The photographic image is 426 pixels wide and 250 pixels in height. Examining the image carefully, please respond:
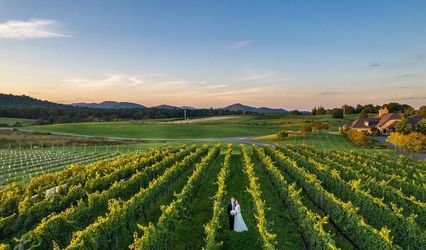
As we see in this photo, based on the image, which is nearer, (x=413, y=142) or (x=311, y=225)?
(x=311, y=225)

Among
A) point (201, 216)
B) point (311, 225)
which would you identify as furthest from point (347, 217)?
point (201, 216)

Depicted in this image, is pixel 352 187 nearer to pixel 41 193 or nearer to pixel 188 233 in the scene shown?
pixel 188 233

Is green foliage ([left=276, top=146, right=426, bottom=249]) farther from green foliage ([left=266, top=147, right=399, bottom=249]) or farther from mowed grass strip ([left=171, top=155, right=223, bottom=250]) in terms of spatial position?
mowed grass strip ([left=171, top=155, right=223, bottom=250])

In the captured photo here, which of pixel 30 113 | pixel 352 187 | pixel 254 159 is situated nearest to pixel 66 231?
pixel 352 187

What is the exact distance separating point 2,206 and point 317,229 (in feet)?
49.1

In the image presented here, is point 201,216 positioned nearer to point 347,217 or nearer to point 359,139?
point 347,217

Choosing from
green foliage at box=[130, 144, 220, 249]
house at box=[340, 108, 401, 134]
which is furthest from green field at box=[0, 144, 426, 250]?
house at box=[340, 108, 401, 134]

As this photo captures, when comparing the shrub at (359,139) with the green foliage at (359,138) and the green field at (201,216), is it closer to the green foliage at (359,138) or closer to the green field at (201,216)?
the green foliage at (359,138)

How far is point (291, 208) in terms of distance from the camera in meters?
20.1

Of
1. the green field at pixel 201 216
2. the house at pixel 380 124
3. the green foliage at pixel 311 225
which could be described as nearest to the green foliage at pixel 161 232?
the green field at pixel 201 216

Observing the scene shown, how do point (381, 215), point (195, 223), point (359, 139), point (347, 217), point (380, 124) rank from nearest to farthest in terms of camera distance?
point (347, 217)
point (381, 215)
point (195, 223)
point (359, 139)
point (380, 124)

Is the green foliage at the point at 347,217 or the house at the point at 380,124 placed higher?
the house at the point at 380,124

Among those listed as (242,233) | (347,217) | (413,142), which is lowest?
(242,233)

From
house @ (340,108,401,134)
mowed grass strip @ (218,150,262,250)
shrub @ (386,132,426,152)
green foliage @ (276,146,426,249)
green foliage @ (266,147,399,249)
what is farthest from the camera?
house @ (340,108,401,134)
